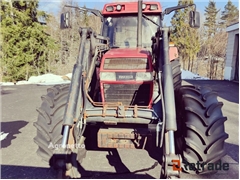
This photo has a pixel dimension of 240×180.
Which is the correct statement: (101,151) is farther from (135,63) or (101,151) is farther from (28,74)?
(28,74)

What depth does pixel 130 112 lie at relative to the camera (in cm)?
299

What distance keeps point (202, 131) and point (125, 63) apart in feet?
4.41

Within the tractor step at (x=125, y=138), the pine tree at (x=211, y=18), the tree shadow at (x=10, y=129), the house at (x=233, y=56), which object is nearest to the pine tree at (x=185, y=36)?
the house at (x=233, y=56)

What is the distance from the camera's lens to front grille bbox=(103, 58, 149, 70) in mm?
3291

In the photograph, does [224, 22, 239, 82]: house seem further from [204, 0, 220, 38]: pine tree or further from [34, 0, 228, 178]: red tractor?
[204, 0, 220, 38]: pine tree

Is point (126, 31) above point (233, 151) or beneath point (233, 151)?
above

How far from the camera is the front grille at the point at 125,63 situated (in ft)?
10.8

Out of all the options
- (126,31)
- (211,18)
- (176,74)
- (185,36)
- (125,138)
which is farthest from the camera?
(211,18)

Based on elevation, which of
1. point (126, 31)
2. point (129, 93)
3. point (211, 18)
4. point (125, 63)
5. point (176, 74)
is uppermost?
point (211, 18)

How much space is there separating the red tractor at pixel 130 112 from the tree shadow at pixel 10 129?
1588 millimetres

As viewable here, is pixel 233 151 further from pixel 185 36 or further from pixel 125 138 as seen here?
pixel 185 36

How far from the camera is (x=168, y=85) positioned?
261cm

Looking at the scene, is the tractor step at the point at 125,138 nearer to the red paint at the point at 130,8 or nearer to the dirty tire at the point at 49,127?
the dirty tire at the point at 49,127

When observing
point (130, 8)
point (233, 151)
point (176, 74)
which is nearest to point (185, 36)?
point (176, 74)
